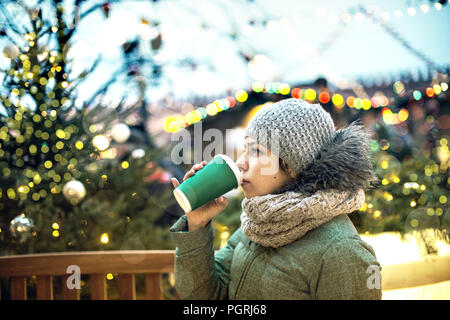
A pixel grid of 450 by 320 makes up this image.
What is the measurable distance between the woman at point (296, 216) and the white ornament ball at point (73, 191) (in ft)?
2.39

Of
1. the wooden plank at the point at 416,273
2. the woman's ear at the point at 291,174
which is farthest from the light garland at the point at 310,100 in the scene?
the woman's ear at the point at 291,174

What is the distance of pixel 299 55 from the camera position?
2.99m

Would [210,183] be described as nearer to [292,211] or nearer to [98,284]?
[292,211]

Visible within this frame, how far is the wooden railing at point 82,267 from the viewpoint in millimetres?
1495

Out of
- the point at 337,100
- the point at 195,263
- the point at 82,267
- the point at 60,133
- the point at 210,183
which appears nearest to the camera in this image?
the point at 210,183

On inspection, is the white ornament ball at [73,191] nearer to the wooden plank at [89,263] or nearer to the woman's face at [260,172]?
the wooden plank at [89,263]

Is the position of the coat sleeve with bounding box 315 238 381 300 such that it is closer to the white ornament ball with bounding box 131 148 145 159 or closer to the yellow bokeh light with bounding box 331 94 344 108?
the white ornament ball with bounding box 131 148 145 159

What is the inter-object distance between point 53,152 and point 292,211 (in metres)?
1.33

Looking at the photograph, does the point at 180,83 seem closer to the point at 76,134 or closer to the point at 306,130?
the point at 76,134

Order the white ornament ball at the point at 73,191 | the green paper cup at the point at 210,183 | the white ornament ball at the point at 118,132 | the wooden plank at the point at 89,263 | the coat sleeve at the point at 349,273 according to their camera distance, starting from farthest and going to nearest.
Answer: the white ornament ball at the point at 118,132, the white ornament ball at the point at 73,191, the wooden plank at the point at 89,263, the green paper cup at the point at 210,183, the coat sleeve at the point at 349,273

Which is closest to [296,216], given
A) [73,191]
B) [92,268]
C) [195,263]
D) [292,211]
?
[292,211]

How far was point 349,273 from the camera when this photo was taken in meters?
0.97

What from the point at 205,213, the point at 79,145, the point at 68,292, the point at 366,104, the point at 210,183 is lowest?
the point at 68,292
